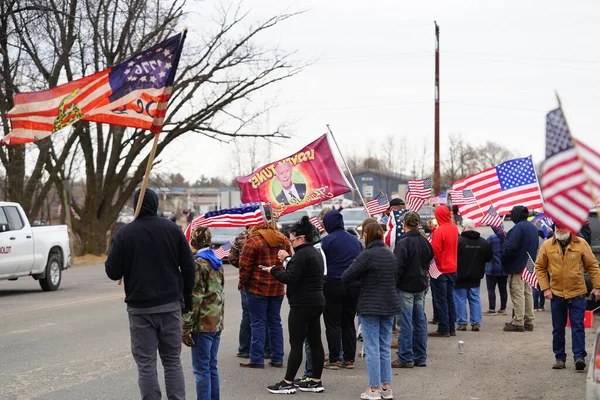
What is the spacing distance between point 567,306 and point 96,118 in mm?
5846

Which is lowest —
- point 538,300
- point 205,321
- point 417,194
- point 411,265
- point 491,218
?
point 538,300

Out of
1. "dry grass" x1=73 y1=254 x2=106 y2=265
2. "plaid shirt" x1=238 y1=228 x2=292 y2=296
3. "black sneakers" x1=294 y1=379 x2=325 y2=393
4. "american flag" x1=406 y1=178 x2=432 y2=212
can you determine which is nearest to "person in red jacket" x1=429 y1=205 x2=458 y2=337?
"american flag" x1=406 y1=178 x2=432 y2=212

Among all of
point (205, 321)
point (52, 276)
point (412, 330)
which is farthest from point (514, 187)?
point (52, 276)

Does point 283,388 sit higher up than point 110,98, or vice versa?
point 110,98

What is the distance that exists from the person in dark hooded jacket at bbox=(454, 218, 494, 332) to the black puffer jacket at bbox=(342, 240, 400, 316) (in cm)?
528

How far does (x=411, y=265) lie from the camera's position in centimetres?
1116

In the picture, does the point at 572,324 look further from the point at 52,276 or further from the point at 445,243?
the point at 52,276

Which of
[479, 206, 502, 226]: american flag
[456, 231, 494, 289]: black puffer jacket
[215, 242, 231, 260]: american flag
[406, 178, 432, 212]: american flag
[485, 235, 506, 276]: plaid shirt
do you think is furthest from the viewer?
[406, 178, 432, 212]: american flag

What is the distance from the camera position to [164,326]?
288 inches

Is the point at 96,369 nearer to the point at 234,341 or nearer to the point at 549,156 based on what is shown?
the point at 234,341

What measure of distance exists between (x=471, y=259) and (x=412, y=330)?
12.1 ft

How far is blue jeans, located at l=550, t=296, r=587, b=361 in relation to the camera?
10.5 metres

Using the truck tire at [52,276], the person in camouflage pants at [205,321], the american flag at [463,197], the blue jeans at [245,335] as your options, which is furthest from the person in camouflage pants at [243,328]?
the truck tire at [52,276]

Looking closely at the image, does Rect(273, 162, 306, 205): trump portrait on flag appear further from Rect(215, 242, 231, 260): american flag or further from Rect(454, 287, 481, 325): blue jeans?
Rect(454, 287, 481, 325): blue jeans
